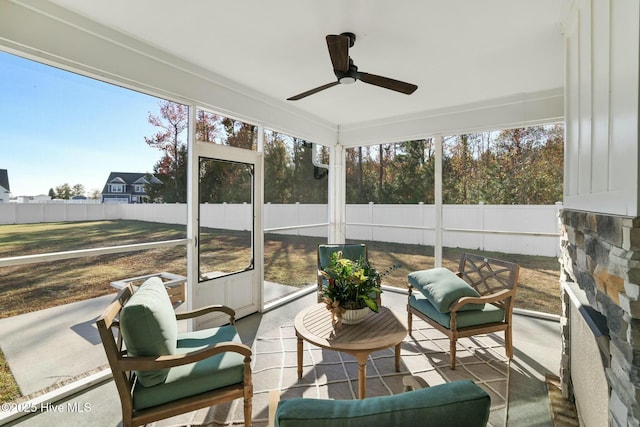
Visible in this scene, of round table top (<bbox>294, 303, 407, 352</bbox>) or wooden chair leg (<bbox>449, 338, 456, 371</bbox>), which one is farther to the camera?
wooden chair leg (<bbox>449, 338, 456, 371</bbox>)

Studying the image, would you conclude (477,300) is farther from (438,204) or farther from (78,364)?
(78,364)

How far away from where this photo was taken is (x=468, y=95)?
3.92 meters

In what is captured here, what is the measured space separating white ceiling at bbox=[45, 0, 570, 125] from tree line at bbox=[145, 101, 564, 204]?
626mm

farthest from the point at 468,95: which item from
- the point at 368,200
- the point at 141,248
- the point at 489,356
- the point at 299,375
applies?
the point at 141,248

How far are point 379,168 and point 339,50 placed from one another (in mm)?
3423

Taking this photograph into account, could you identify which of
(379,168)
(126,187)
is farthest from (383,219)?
(126,187)

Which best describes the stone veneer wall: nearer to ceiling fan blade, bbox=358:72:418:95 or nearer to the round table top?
the round table top

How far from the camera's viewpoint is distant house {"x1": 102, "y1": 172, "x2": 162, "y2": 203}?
270 centimetres

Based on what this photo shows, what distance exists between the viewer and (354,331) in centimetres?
239

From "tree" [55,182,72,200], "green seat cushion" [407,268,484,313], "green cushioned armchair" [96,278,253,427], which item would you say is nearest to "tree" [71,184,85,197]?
"tree" [55,182,72,200]

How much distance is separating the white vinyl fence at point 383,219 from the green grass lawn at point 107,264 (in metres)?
0.09

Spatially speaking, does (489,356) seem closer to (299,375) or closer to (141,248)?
(299,375)

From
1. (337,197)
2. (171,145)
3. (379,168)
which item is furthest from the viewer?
(337,197)

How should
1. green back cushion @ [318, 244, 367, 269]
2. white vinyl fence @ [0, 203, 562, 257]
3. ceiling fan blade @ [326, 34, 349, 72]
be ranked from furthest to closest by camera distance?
green back cushion @ [318, 244, 367, 269], white vinyl fence @ [0, 203, 562, 257], ceiling fan blade @ [326, 34, 349, 72]
